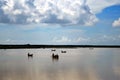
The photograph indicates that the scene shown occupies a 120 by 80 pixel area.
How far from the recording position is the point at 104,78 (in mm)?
31672

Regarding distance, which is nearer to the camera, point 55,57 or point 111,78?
point 111,78

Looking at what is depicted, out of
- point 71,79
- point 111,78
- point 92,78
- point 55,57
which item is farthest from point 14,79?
point 55,57

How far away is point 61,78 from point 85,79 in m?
2.66

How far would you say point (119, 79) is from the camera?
30.4 metres

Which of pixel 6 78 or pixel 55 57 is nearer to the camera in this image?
pixel 6 78

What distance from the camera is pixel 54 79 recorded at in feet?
102

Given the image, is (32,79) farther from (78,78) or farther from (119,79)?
(119,79)

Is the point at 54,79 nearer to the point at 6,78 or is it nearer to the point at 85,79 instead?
the point at 85,79

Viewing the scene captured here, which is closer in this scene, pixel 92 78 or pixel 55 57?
pixel 92 78

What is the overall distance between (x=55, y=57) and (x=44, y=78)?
1453 inches

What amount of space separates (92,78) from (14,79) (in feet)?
27.8

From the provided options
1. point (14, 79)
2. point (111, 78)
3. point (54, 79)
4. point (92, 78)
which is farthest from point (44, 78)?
point (111, 78)

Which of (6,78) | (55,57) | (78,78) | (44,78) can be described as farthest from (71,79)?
(55,57)

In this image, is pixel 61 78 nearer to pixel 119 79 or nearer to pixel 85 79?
pixel 85 79
